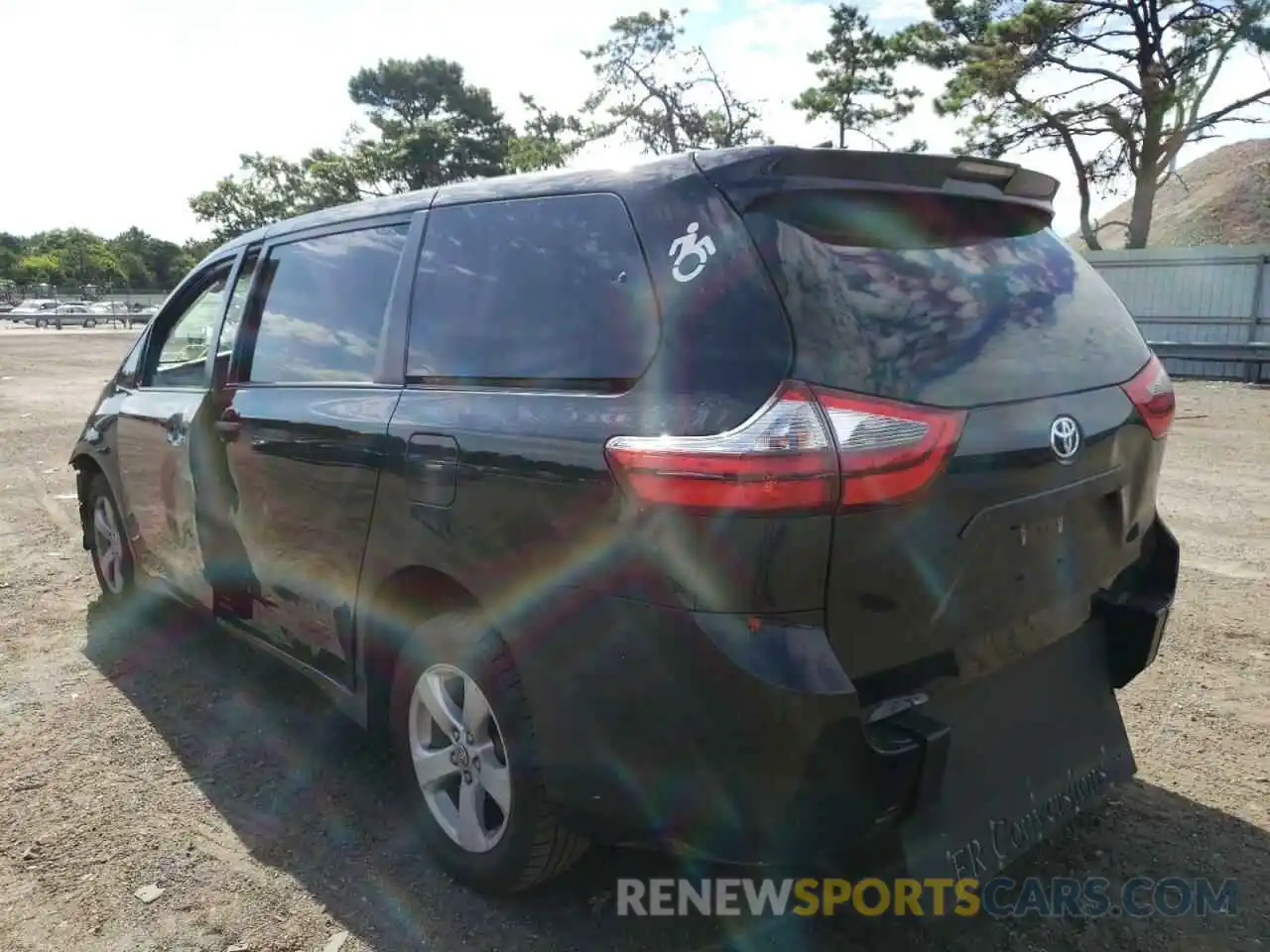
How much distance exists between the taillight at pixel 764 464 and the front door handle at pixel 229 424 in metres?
2.10

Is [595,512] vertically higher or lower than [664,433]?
lower

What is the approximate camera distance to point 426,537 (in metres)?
2.44

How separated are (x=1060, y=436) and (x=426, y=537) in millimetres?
1568

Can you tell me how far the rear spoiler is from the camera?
203 cm

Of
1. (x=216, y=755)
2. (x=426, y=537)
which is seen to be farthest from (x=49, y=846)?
(x=426, y=537)

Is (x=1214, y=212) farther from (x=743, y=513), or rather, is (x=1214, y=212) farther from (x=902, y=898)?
(x=743, y=513)

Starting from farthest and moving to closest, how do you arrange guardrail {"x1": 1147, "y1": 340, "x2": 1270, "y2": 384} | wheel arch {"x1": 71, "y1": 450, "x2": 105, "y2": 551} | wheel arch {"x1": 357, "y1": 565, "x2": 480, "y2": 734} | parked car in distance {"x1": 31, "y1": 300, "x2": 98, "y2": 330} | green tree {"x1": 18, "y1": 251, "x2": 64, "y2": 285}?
1. green tree {"x1": 18, "y1": 251, "x2": 64, "y2": 285}
2. parked car in distance {"x1": 31, "y1": 300, "x2": 98, "y2": 330}
3. guardrail {"x1": 1147, "y1": 340, "x2": 1270, "y2": 384}
4. wheel arch {"x1": 71, "y1": 450, "x2": 105, "y2": 551}
5. wheel arch {"x1": 357, "y1": 565, "x2": 480, "y2": 734}

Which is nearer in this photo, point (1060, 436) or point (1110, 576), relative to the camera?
point (1060, 436)

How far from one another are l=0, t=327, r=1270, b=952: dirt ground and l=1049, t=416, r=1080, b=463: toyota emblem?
1230 mm

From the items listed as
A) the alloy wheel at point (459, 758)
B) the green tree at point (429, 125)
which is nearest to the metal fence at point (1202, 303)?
the alloy wheel at point (459, 758)

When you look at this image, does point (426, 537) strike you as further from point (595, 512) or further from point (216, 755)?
point (216, 755)

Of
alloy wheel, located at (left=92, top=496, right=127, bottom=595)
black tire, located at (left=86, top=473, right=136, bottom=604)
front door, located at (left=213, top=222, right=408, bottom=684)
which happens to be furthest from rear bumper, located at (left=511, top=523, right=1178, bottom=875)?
alloy wheel, located at (left=92, top=496, right=127, bottom=595)

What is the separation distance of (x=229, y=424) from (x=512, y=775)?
1.85 meters

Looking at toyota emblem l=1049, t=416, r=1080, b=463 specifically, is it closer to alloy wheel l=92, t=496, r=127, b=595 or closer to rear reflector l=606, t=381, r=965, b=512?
rear reflector l=606, t=381, r=965, b=512
